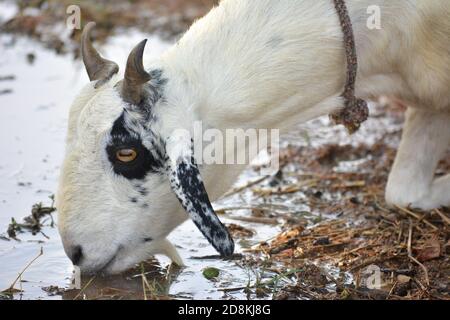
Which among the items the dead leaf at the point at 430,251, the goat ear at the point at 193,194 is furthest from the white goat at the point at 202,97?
the dead leaf at the point at 430,251

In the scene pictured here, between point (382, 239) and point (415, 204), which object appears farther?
point (415, 204)

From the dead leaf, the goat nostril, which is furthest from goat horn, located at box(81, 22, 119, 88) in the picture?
the dead leaf

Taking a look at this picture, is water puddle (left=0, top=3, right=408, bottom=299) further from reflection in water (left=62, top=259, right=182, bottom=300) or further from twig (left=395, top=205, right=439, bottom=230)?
twig (left=395, top=205, right=439, bottom=230)

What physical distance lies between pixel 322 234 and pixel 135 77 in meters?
1.87

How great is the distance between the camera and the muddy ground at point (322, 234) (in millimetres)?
4938

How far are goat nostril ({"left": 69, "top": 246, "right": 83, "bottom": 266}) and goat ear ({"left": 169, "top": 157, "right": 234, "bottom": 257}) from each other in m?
0.62

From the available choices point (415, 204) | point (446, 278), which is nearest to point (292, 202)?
point (415, 204)

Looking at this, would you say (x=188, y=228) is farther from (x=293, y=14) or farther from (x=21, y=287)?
(x=293, y=14)

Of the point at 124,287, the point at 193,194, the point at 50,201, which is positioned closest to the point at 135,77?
the point at 193,194

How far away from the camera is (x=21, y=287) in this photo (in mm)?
4949

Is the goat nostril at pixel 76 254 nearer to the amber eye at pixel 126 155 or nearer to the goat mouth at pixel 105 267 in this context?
the goat mouth at pixel 105 267

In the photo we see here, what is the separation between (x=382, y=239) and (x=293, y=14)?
1.56m
